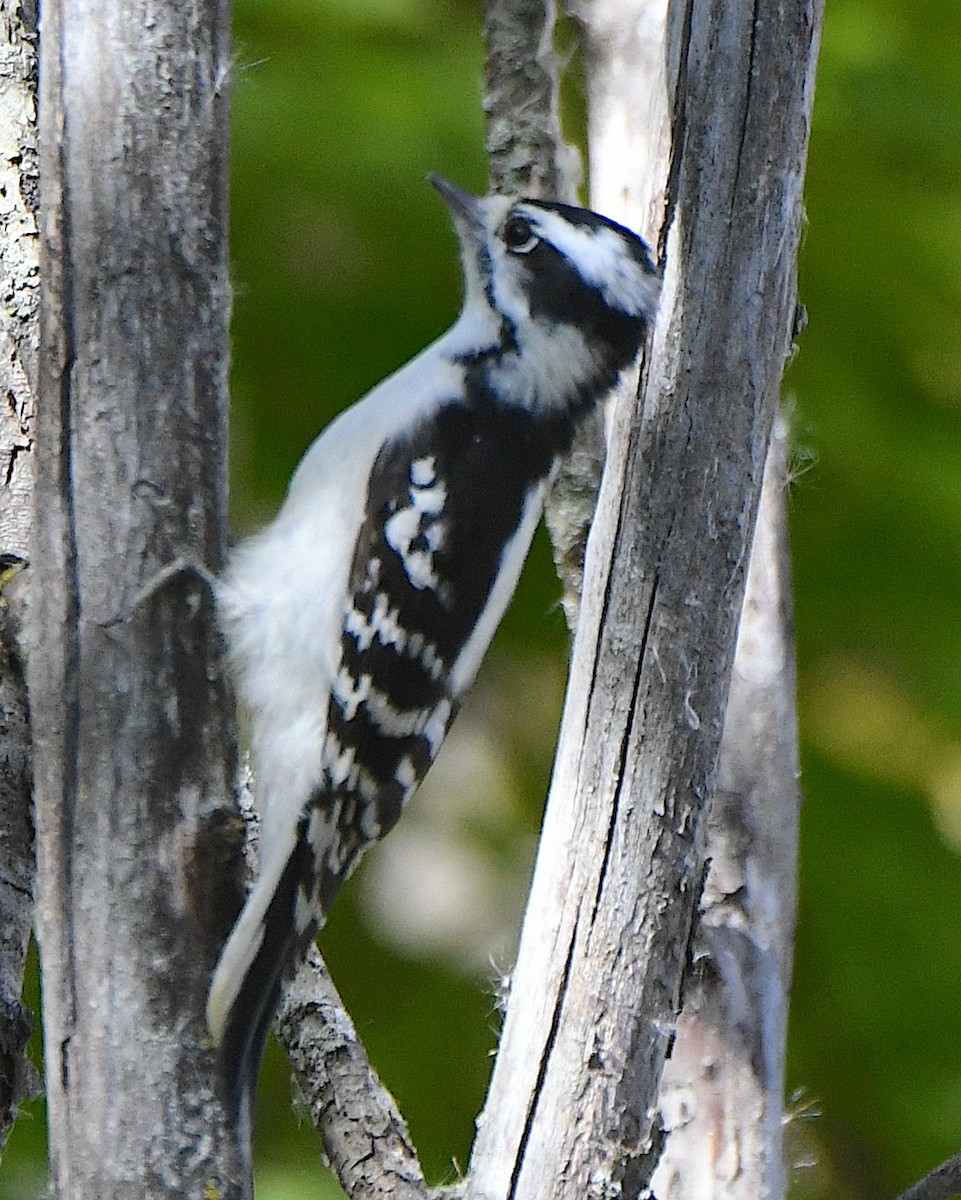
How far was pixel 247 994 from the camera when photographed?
256 centimetres

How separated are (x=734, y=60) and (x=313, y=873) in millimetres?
1535

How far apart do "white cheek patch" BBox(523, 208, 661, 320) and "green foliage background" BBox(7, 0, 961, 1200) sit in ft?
2.26

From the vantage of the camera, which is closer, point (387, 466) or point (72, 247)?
point (72, 247)

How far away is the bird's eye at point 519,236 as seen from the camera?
322 cm

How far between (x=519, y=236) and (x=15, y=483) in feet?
3.64

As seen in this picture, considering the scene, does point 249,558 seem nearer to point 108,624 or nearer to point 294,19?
point 108,624

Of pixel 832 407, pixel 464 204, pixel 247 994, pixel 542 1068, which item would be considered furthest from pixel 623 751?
pixel 832 407

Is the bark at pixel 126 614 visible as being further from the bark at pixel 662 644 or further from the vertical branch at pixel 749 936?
the vertical branch at pixel 749 936

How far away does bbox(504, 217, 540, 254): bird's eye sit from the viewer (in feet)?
10.6

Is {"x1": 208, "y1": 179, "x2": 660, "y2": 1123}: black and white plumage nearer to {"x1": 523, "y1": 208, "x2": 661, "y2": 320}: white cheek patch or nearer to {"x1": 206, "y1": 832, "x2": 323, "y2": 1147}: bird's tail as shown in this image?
{"x1": 523, "y1": 208, "x2": 661, "y2": 320}: white cheek patch

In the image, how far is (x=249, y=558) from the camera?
116 inches

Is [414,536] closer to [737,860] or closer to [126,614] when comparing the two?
[126,614]

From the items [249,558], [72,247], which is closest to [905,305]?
[249,558]

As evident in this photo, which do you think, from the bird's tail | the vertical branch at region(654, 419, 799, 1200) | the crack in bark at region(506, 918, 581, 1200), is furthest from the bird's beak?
the crack in bark at region(506, 918, 581, 1200)
